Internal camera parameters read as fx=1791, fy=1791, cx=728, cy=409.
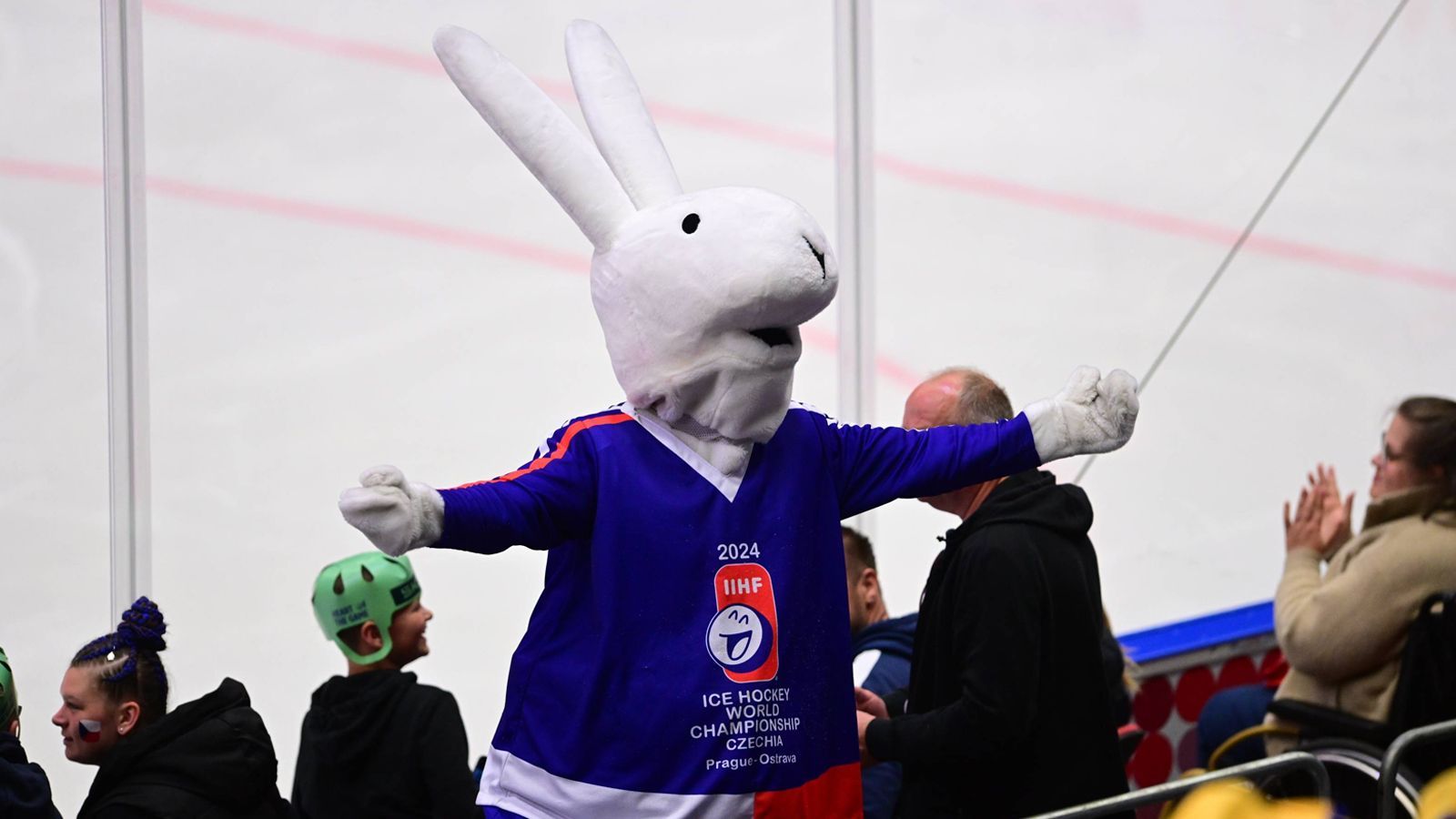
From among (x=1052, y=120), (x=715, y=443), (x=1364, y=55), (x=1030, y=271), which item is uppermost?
(x=1364, y=55)

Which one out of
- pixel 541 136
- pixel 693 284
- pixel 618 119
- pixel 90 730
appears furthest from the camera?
pixel 90 730

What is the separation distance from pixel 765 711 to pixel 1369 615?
5.51ft

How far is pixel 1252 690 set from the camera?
4340mm

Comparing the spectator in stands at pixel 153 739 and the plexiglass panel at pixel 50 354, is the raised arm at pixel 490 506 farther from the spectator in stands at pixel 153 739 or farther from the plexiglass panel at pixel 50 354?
the plexiglass panel at pixel 50 354

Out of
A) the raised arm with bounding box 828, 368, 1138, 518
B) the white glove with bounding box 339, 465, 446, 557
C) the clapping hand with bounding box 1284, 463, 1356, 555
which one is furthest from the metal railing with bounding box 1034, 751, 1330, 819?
the clapping hand with bounding box 1284, 463, 1356, 555

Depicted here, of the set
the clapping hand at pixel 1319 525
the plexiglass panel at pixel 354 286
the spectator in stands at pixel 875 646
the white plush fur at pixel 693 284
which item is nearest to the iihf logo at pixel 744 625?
the white plush fur at pixel 693 284

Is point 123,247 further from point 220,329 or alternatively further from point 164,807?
point 164,807

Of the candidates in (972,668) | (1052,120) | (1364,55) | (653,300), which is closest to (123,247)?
(653,300)

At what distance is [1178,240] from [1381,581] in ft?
5.95

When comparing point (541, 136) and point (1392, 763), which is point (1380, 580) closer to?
point (1392, 763)

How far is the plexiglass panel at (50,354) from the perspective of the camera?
3.71 meters

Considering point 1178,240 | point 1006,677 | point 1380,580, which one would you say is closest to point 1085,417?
point 1006,677

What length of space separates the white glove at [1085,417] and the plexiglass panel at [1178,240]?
2.10 meters

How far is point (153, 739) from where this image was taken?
280cm
